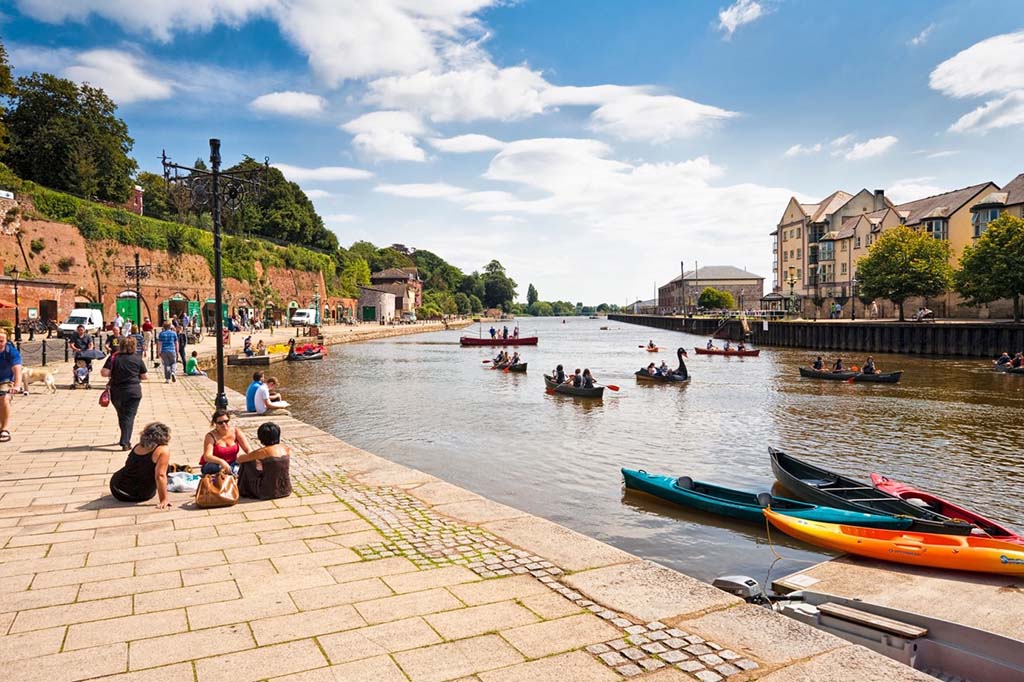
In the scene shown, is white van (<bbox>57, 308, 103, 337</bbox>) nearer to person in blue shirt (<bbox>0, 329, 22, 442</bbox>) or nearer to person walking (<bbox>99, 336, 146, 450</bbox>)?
person in blue shirt (<bbox>0, 329, 22, 442</bbox>)

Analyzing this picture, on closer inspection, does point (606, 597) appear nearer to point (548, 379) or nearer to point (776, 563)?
point (776, 563)

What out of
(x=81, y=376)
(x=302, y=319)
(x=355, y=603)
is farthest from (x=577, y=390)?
(x=302, y=319)

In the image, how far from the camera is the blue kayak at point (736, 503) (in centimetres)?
1047

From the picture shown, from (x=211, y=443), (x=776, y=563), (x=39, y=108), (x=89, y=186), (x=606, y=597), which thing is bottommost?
(x=776, y=563)

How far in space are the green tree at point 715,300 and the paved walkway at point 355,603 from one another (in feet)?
435

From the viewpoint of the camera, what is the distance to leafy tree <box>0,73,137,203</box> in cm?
5375

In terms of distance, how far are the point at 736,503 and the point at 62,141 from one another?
2457 inches

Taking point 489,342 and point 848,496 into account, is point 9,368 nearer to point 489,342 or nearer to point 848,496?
point 848,496

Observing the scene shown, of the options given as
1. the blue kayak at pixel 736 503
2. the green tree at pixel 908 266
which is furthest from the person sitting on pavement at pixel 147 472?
the green tree at pixel 908 266

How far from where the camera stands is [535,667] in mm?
4434

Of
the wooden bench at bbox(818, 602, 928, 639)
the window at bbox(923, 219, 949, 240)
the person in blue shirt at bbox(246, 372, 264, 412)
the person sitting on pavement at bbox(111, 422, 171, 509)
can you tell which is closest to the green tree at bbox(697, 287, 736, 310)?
the window at bbox(923, 219, 949, 240)

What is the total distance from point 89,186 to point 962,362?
67931 millimetres

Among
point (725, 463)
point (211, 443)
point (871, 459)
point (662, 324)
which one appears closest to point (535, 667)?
point (211, 443)

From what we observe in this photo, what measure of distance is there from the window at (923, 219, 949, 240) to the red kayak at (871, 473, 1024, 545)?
68771 millimetres
